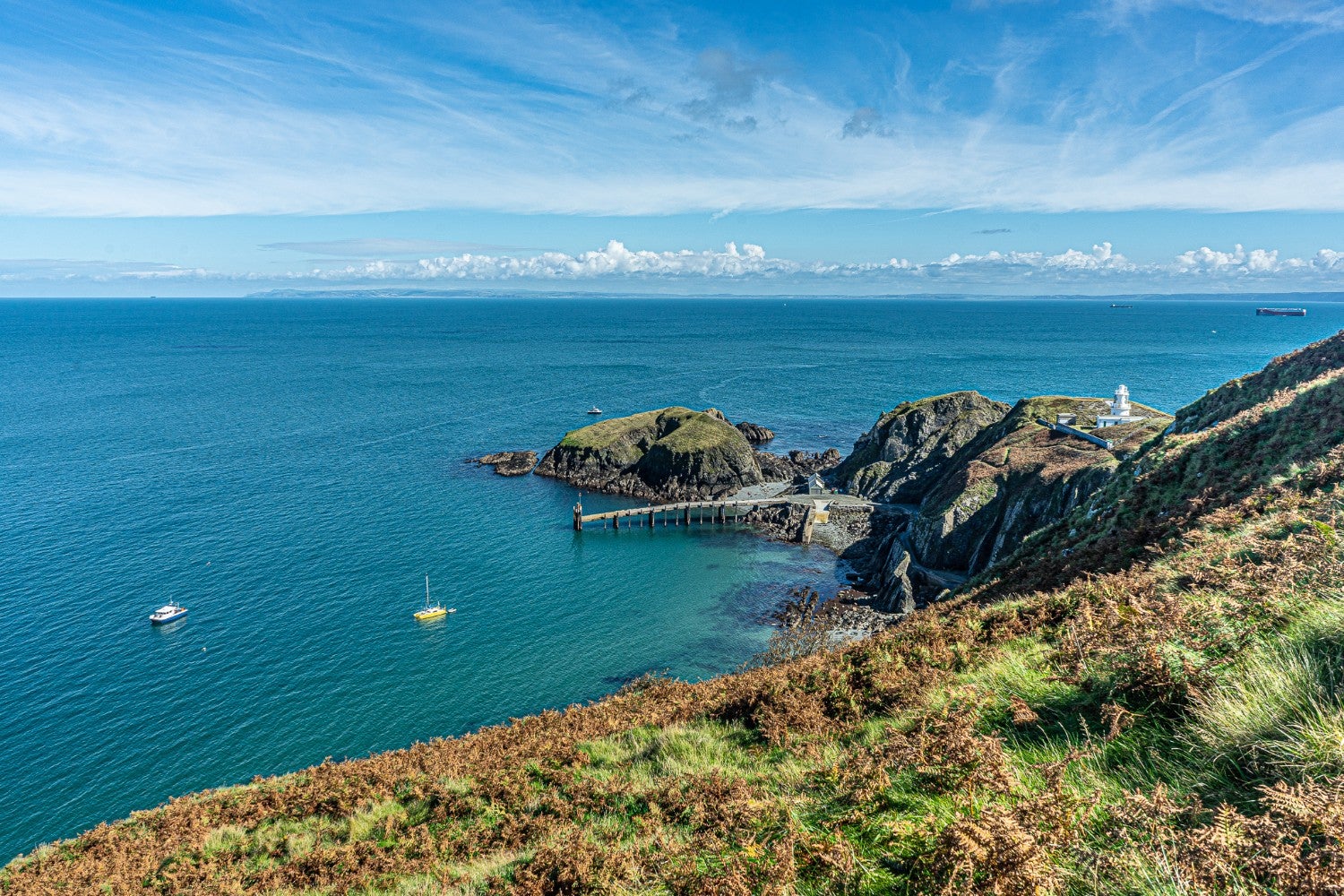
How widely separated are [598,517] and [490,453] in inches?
1090

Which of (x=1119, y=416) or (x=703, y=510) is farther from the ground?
(x=1119, y=416)

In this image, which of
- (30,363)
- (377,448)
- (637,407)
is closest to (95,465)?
(377,448)

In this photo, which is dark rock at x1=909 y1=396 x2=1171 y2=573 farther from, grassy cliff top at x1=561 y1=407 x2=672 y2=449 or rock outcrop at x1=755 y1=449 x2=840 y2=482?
grassy cliff top at x1=561 y1=407 x2=672 y2=449

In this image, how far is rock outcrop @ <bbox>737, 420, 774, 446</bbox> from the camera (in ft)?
317

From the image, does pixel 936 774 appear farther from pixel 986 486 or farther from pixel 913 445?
pixel 913 445

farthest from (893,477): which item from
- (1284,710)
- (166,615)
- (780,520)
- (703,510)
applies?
(1284,710)

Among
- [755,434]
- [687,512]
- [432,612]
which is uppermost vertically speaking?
[755,434]

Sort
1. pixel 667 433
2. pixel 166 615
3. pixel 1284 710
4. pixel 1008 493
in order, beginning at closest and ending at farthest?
pixel 1284 710
pixel 166 615
pixel 1008 493
pixel 667 433

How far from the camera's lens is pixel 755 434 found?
97.9m

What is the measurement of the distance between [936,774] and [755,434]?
302 ft

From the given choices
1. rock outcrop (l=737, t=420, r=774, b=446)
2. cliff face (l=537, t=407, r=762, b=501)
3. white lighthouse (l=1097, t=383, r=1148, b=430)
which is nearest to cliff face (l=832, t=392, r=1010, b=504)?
cliff face (l=537, t=407, r=762, b=501)

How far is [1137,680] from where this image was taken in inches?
287

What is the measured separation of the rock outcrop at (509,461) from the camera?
81.2 meters

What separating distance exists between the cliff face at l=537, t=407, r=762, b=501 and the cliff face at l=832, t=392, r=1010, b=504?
12962 millimetres
